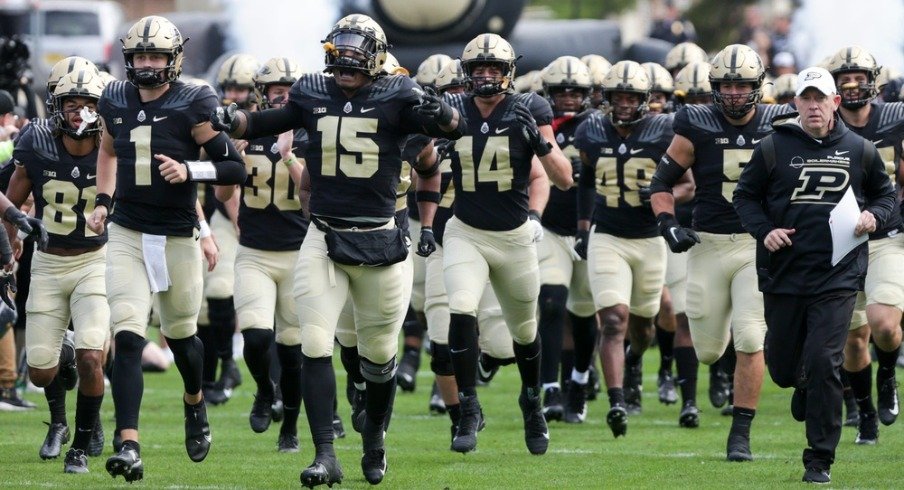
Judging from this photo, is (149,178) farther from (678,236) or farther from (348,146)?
(678,236)

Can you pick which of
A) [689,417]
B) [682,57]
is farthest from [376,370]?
[682,57]

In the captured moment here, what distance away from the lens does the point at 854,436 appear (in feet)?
32.8

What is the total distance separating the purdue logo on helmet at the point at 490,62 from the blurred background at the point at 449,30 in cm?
451

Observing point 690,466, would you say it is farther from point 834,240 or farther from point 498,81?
point 498,81

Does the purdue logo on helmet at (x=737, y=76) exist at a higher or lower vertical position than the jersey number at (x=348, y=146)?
higher

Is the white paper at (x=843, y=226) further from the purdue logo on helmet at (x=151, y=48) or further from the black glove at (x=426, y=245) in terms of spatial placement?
the purdue logo on helmet at (x=151, y=48)

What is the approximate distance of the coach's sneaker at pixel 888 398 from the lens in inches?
395

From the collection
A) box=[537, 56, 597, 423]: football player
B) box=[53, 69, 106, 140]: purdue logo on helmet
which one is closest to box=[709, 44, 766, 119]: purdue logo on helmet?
box=[537, 56, 597, 423]: football player

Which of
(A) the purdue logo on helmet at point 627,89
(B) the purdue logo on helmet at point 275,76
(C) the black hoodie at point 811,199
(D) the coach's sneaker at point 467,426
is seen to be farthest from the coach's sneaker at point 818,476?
(B) the purdue logo on helmet at point 275,76

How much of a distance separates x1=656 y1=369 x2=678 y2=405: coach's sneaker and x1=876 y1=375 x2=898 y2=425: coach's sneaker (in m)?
2.12

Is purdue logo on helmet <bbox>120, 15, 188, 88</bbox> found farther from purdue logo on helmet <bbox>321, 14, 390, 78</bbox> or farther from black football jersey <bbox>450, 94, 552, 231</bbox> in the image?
black football jersey <bbox>450, 94, 552, 231</bbox>

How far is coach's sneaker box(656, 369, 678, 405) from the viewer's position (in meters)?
12.0

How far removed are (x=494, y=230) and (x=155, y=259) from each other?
6.17ft

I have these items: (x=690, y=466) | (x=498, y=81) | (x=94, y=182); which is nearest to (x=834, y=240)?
(x=690, y=466)
